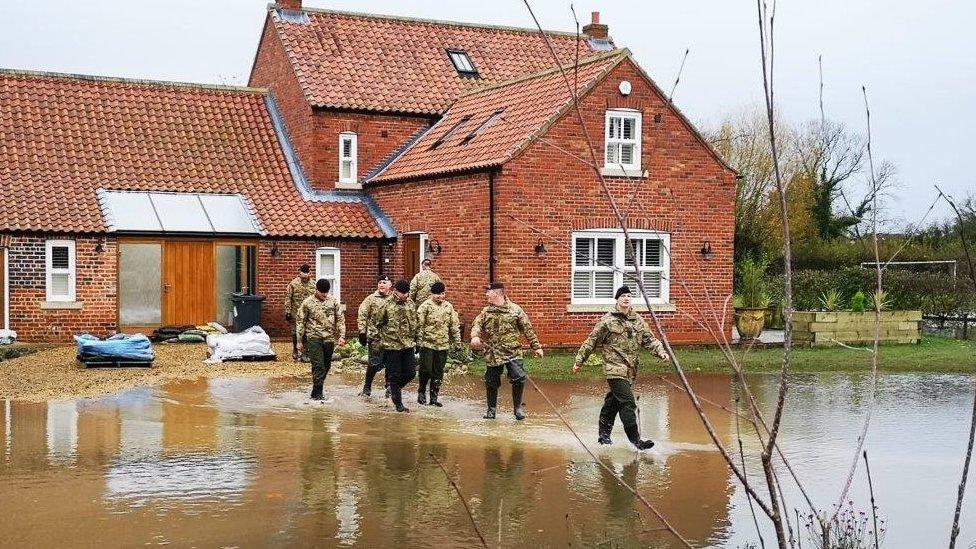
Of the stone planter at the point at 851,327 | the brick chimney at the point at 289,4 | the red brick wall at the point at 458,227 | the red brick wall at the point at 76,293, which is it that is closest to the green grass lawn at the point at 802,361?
the stone planter at the point at 851,327

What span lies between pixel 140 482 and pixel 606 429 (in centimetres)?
494

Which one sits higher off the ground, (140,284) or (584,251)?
(584,251)

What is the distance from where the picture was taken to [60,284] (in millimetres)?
24719

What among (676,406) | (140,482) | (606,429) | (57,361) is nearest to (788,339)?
(140,482)

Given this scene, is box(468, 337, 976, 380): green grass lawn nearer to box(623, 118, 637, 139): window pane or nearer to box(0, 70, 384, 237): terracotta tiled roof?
box(623, 118, 637, 139): window pane

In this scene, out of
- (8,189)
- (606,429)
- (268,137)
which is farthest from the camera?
(268,137)

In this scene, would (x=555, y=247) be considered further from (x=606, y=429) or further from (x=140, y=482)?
(x=140, y=482)

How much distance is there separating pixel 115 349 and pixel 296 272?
709 cm

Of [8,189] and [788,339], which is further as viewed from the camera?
[8,189]

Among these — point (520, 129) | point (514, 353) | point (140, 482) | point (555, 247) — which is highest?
point (520, 129)

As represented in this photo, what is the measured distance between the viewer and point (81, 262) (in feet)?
81.1

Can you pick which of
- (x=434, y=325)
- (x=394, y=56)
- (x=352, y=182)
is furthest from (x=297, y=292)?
(x=394, y=56)

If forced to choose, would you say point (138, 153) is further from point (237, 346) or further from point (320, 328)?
point (320, 328)

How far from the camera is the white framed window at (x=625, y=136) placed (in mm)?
24031
